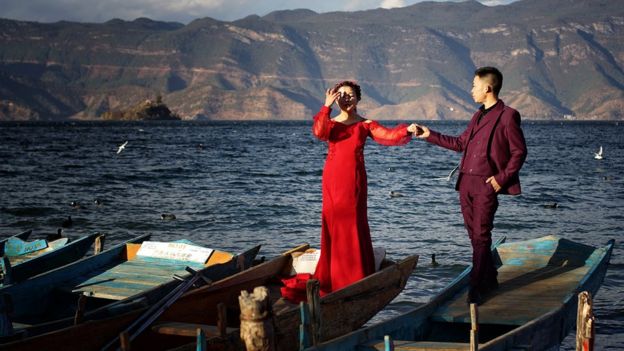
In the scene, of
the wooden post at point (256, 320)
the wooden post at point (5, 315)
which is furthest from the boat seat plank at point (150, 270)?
the wooden post at point (256, 320)

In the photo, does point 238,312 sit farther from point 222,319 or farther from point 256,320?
point 256,320

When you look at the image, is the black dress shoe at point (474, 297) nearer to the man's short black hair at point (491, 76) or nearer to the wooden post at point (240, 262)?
the man's short black hair at point (491, 76)

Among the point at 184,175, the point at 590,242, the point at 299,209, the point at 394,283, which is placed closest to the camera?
the point at 394,283

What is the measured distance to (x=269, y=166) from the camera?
4856 centimetres

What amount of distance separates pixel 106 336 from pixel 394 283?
385 centimetres

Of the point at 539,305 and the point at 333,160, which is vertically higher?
the point at 333,160

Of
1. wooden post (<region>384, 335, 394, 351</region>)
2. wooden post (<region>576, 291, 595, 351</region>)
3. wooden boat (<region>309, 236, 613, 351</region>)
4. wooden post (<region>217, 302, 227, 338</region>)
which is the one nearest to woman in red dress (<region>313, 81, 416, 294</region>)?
wooden boat (<region>309, 236, 613, 351</region>)

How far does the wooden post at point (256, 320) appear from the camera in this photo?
6008mm

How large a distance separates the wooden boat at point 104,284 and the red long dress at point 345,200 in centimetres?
160

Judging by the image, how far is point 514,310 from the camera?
29.1 feet

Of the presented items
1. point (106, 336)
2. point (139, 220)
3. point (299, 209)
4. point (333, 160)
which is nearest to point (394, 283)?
point (333, 160)

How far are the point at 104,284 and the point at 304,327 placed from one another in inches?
151

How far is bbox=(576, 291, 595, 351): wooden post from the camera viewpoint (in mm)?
7785

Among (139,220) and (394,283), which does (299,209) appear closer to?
(139,220)
